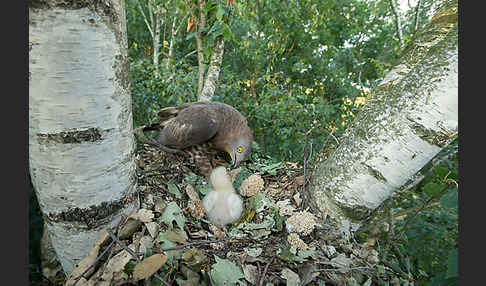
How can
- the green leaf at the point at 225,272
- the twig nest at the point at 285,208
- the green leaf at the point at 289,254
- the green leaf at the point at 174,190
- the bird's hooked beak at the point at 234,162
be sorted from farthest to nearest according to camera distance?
1. the bird's hooked beak at the point at 234,162
2. the green leaf at the point at 174,190
3. the twig nest at the point at 285,208
4. the green leaf at the point at 289,254
5. the green leaf at the point at 225,272

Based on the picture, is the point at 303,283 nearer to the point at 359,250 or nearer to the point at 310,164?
the point at 359,250

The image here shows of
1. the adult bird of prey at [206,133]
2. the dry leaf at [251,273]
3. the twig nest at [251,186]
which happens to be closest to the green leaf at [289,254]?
the dry leaf at [251,273]

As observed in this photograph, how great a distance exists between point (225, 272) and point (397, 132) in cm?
91

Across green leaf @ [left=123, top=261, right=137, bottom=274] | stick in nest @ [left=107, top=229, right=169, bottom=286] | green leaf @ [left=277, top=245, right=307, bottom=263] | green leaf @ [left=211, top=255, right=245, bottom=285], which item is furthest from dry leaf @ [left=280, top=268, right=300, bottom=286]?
green leaf @ [left=123, top=261, right=137, bottom=274]

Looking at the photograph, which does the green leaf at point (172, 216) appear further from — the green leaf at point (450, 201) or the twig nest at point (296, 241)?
the green leaf at point (450, 201)

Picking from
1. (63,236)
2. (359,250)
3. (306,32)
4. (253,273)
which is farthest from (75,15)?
(306,32)

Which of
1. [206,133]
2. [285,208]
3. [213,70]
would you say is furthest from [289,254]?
[213,70]

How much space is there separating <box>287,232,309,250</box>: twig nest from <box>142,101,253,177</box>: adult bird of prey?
0.98 m

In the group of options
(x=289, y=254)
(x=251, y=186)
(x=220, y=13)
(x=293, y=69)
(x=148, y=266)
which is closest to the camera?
(x=148, y=266)

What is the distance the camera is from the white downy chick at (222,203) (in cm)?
147

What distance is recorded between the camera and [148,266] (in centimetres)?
89

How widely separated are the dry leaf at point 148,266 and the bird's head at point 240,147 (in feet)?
4.10

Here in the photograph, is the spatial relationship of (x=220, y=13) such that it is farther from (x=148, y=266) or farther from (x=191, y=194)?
(x=148, y=266)

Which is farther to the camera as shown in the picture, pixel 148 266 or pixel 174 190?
pixel 174 190
